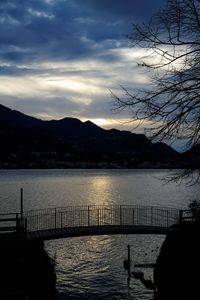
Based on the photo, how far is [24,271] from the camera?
88.3ft

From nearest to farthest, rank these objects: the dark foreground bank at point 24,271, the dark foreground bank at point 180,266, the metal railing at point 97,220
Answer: the dark foreground bank at point 180,266 → the dark foreground bank at point 24,271 → the metal railing at point 97,220

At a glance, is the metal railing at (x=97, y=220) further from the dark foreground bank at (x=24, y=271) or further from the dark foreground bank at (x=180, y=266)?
the dark foreground bank at (x=24, y=271)

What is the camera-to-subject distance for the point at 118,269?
4103 centimetres

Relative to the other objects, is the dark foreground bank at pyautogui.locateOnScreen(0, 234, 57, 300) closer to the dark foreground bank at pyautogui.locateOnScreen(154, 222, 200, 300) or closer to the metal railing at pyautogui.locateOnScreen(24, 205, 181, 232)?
the metal railing at pyautogui.locateOnScreen(24, 205, 181, 232)

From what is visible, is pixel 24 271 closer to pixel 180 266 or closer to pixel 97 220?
pixel 180 266

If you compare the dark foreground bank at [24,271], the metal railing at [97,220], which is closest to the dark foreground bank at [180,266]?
the metal railing at [97,220]

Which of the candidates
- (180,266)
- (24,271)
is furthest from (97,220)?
(180,266)

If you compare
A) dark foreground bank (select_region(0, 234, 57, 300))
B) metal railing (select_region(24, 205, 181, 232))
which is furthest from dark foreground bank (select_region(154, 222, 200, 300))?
dark foreground bank (select_region(0, 234, 57, 300))

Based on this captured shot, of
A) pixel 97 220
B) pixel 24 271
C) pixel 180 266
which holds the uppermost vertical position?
pixel 180 266

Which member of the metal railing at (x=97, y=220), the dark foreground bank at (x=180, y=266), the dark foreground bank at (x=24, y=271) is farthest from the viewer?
the metal railing at (x=97, y=220)

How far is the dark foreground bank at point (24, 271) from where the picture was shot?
2566 centimetres

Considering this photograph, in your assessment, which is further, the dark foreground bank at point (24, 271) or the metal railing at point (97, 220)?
the metal railing at point (97, 220)

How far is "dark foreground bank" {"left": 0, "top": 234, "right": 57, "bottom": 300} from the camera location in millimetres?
25656

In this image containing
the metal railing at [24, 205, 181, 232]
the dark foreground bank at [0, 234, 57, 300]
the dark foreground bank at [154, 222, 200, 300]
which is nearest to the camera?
the dark foreground bank at [154, 222, 200, 300]
